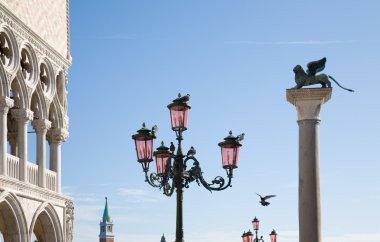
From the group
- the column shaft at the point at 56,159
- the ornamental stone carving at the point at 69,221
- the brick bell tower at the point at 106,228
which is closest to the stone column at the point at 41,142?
the column shaft at the point at 56,159

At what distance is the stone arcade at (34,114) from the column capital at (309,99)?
11.6 metres

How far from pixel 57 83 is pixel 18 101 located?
368 cm

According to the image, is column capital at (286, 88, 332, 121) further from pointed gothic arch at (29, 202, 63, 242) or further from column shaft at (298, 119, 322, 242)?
pointed gothic arch at (29, 202, 63, 242)

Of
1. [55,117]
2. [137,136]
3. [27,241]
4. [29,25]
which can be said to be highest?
[29,25]

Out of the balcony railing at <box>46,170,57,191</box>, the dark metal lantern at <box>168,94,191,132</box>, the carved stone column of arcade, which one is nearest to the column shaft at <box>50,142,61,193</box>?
the carved stone column of arcade

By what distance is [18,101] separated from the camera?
26.3 metres

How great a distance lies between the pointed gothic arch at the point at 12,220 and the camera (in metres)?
24.9

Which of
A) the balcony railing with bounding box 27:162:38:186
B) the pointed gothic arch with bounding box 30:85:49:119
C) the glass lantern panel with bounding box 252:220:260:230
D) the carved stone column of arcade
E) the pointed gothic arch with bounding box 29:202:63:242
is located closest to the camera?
the balcony railing with bounding box 27:162:38:186

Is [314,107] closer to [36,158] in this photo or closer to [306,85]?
[306,85]

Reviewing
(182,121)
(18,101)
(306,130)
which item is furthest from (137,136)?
(18,101)

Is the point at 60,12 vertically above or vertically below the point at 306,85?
above

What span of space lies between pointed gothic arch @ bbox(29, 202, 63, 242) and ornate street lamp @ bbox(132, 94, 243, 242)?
13406mm

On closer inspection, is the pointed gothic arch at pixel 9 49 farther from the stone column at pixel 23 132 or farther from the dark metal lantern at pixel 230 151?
the dark metal lantern at pixel 230 151

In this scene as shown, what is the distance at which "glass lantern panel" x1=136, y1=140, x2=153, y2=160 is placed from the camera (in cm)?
1481
